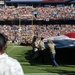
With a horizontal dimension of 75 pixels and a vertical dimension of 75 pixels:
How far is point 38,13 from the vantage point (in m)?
71.4

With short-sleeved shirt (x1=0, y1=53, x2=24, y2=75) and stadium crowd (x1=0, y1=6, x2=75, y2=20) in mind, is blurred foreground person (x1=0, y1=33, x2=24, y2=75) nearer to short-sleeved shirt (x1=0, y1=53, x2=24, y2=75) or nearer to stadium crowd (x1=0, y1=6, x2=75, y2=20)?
short-sleeved shirt (x1=0, y1=53, x2=24, y2=75)

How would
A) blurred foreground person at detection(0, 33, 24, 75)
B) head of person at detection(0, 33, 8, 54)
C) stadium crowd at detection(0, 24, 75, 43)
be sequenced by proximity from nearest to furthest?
blurred foreground person at detection(0, 33, 24, 75) < head of person at detection(0, 33, 8, 54) < stadium crowd at detection(0, 24, 75, 43)

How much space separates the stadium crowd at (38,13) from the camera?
7012 centimetres

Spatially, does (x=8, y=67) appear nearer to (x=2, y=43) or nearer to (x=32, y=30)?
(x=2, y=43)

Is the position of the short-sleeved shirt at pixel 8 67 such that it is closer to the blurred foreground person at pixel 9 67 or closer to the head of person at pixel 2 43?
the blurred foreground person at pixel 9 67

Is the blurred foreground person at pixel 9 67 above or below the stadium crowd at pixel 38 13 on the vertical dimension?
above

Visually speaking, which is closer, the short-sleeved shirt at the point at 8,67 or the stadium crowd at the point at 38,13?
the short-sleeved shirt at the point at 8,67

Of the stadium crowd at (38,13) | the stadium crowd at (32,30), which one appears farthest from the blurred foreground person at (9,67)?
the stadium crowd at (38,13)

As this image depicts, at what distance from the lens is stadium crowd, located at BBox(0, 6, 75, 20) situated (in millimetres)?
70125

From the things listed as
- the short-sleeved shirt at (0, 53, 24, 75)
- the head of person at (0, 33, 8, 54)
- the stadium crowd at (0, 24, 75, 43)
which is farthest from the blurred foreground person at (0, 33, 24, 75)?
the stadium crowd at (0, 24, 75, 43)

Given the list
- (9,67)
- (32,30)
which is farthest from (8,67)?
(32,30)

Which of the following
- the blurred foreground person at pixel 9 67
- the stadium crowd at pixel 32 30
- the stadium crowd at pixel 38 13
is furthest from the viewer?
the stadium crowd at pixel 38 13

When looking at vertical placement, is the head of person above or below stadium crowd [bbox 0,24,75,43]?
above

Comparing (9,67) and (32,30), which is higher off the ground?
(9,67)
